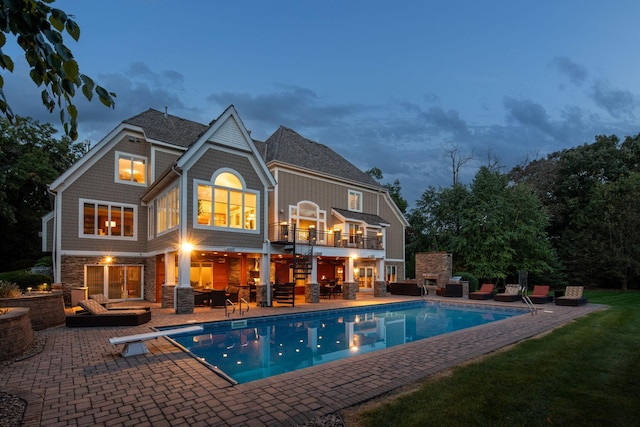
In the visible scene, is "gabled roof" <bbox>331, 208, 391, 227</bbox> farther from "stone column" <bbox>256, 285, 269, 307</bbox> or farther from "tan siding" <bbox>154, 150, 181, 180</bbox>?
"tan siding" <bbox>154, 150, 181, 180</bbox>

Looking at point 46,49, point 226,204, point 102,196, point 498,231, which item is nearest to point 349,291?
point 226,204

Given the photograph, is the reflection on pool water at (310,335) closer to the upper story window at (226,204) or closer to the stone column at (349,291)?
the stone column at (349,291)

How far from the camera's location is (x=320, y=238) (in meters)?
22.2

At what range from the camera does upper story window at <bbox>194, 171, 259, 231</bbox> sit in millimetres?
15242

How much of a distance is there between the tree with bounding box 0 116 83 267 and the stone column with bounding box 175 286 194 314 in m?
18.4

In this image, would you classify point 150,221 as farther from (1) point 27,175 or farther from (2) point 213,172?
(1) point 27,175

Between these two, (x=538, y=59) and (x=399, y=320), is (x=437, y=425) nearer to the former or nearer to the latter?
(x=399, y=320)

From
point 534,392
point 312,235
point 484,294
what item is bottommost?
point 484,294

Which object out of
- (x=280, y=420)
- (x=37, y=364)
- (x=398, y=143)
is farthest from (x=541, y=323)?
(x=398, y=143)

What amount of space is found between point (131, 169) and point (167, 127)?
334 cm

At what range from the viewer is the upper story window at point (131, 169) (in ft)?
60.3

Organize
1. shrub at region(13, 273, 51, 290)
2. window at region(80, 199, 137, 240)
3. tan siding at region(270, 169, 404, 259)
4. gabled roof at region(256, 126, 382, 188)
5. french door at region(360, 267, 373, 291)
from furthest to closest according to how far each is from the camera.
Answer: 1. french door at region(360, 267, 373, 291)
2. gabled roof at region(256, 126, 382, 188)
3. tan siding at region(270, 169, 404, 259)
4. window at region(80, 199, 137, 240)
5. shrub at region(13, 273, 51, 290)

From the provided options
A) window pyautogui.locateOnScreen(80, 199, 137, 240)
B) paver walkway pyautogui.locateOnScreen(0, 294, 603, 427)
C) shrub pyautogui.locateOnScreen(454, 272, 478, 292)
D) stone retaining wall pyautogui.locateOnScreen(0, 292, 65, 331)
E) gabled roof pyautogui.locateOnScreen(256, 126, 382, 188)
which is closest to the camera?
paver walkway pyautogui.locateOnScreen(0, 294, 603, 427)

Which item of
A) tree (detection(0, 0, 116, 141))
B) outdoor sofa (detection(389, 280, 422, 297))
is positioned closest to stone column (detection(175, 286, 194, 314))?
tree (detection(0, 0, 116, 141))
